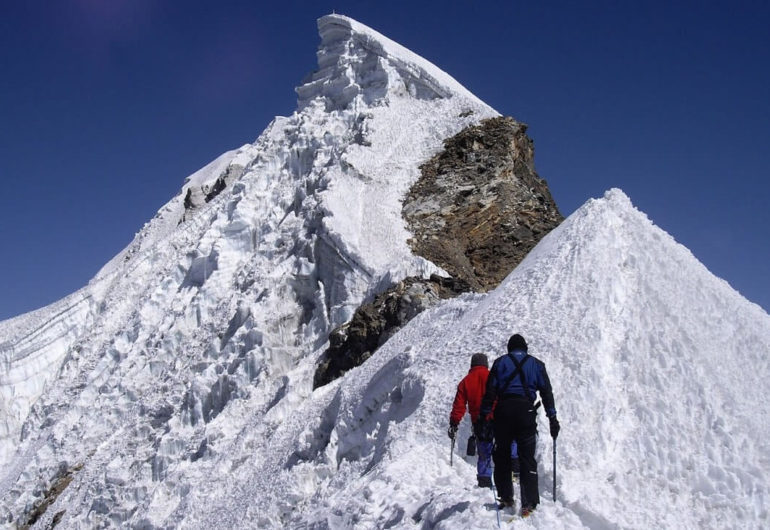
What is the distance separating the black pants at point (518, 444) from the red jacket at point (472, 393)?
904 millimetres

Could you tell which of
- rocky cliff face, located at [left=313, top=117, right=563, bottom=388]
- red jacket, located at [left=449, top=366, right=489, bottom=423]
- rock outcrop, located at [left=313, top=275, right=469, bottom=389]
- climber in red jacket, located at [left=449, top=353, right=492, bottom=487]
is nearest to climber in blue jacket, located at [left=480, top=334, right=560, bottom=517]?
climber in red jacket, located at [left=449, top=353, right=492, bottom=487]

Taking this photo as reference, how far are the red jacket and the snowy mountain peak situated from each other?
2530cm

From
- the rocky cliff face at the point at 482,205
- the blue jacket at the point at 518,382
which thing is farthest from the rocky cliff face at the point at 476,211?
the blue jacket at the point at 518,382

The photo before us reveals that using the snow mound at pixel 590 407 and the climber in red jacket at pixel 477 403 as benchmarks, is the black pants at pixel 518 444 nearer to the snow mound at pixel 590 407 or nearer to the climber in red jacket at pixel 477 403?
the snow mound at pixel 590 407

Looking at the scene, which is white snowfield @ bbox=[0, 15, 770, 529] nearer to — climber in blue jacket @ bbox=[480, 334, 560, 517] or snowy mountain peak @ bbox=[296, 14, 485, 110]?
snowy mountain peak @ bbox=[296, 14, 485, 110]

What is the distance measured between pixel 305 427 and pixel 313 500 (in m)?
2.85

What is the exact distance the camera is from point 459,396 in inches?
350

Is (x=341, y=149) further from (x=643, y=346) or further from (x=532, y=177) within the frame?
(x=643, y=346)

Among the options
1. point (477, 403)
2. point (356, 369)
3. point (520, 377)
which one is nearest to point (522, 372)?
point (520, 377)

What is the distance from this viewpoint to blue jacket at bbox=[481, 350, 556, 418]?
7645 millimetres

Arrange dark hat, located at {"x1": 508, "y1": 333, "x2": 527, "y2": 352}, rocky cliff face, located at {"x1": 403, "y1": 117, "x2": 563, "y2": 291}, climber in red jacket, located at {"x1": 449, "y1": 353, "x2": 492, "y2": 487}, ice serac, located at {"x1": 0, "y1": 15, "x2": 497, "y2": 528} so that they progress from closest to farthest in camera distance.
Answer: dark hat, located at {"x1": 508, "y1": 333, "x2": 527, "y2": 352}
climber in red jacket, located at {"x1": 449, "y1": 353, "x2": 492, "y2": 487}
ice serac, located at {"x1": 0, "y1": 15, "x2": 497, "y2": 528}
rocky cliff face, located at {"x1": 403, "y1": 117, "x2": 563, "y2": 291}

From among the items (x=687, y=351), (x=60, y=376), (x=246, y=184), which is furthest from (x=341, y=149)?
(x=687, y=351)

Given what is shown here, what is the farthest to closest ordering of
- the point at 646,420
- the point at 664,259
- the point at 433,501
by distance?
1. the point at 664,259
2. the point at 646,420
3. the point at 433,501

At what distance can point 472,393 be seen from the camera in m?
8.77
